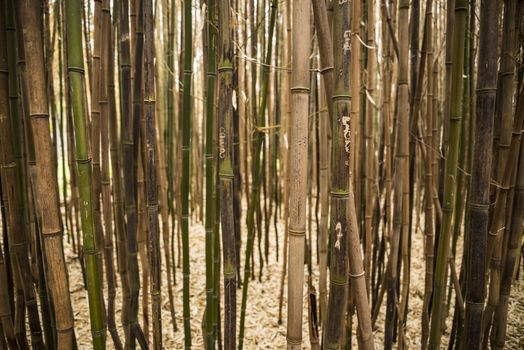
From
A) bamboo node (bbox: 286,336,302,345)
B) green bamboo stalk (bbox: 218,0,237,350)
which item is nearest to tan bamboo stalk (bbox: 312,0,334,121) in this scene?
green bamboo stalk (bbox: 218,0,237,350)

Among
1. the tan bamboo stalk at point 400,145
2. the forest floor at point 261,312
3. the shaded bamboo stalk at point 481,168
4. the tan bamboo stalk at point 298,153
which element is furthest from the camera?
the forest floor at point 261,312

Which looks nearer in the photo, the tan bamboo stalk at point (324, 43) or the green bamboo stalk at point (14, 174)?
the tan bamboo stalk at point (324, 43)

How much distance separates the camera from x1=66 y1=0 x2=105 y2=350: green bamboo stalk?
0.62 meters

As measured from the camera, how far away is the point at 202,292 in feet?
7.11

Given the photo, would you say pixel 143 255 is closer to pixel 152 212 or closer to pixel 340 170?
pixel 152 212

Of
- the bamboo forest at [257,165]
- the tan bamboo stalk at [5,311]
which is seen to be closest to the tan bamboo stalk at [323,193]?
the bamboo forest at [257,165]

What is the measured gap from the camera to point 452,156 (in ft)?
2.68

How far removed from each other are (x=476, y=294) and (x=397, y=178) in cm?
36

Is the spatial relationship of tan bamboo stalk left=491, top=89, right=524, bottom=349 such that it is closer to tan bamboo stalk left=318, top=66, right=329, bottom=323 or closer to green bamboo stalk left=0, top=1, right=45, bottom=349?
tan bamboo stalk left=318, top=66, right=329, bottom=323

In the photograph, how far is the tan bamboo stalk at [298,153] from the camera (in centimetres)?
58

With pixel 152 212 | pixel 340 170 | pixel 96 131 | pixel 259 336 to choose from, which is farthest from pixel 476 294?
pixel 259 336

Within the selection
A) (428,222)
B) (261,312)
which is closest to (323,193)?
(428,222)

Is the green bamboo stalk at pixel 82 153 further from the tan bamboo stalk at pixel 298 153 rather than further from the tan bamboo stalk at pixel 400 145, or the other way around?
the tan bamboo stalk at pixel 400 145

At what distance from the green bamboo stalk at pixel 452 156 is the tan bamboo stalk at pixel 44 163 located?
2.63 feet
